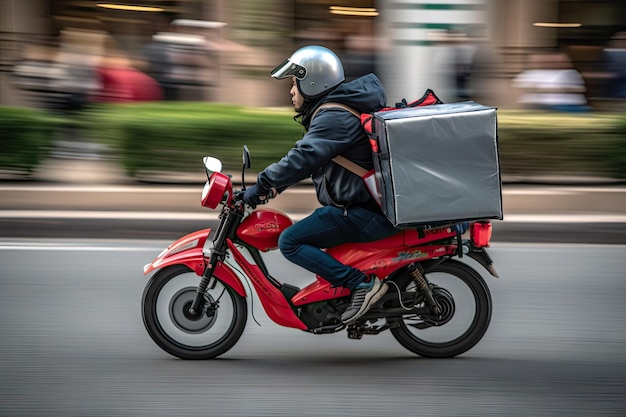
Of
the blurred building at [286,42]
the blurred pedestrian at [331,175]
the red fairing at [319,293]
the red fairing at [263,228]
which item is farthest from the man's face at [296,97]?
the blurred building at [286,42]

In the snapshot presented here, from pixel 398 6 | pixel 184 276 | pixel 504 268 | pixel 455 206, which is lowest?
pixel 504 268

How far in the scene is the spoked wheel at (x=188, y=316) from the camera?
5359 mm

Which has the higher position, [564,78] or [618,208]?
[564,78]

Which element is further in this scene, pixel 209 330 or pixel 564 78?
pixel 564 78

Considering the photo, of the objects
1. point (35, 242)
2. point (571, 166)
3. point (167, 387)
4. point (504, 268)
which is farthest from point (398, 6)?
point (167, 387)

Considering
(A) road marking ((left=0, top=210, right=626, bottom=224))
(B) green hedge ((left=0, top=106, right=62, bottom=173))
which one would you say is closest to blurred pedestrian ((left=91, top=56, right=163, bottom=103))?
(B) green hedge ((left=0, top=106, right=62, bottom=173))

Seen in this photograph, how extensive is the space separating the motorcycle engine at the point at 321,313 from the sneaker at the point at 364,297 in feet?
0.27

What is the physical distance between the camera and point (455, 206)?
4.89m

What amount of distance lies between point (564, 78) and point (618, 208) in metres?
2.62

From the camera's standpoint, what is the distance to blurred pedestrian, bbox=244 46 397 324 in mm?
5062

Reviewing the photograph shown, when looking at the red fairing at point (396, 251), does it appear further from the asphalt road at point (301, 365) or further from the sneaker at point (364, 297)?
the asphalt road at point (301, 365)

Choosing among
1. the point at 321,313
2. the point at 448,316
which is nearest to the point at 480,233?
the point at 448,316

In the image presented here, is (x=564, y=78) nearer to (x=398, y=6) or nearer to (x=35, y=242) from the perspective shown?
(x=398, y=6)

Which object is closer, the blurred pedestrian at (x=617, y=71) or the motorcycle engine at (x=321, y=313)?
the motorcycle engine at (x=321, y=313)
